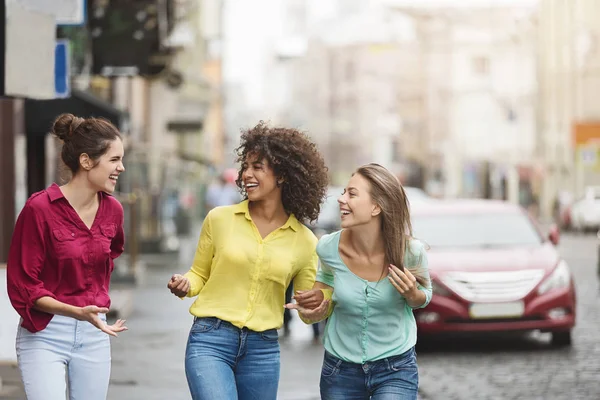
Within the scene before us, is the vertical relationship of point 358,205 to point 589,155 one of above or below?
above

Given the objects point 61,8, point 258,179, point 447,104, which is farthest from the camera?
point 447,104

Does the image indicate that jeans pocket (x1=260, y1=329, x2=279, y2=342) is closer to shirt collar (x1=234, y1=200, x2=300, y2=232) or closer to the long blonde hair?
shirt collar (x1=234, y1=200, x2=300, y2=232)

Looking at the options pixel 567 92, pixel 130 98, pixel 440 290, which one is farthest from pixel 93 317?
pixel 567 92

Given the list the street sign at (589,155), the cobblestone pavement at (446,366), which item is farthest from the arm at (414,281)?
the street sign at (589,155)

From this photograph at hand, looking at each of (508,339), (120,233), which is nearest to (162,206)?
(508,339)

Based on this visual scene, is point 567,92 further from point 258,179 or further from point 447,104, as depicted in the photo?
point 258,179

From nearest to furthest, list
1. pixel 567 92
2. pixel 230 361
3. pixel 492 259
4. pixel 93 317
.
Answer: pixel 93 317
pixel 230 361
pixel 492 259
pixel 567 92

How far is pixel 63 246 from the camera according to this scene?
16.5ft

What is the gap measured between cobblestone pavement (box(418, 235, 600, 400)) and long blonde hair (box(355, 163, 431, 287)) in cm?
466

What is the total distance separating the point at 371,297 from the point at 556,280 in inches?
296

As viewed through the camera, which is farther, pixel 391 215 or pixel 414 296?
pixel 391 215

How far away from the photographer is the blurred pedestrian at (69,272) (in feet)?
16.3

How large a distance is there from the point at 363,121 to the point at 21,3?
128m

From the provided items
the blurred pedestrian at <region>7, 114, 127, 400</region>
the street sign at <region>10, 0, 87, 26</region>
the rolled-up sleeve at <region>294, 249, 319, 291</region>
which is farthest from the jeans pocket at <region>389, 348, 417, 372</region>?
the street sign at <region>10, 0, 87, 26</region>
